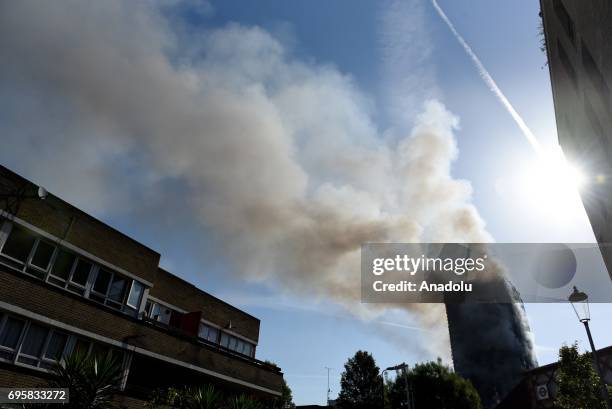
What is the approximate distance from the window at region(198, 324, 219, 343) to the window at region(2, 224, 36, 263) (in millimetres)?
10897

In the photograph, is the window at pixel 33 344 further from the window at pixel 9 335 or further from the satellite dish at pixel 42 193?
the satellite dish at pixel 42 193

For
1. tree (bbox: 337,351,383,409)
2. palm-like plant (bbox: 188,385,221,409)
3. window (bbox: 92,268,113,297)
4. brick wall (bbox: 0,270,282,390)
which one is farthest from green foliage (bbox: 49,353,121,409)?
tree (bbox: 337,351,383,409)

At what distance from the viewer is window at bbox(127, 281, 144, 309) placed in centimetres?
1888

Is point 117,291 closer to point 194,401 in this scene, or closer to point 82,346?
point 82,346

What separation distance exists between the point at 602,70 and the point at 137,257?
61.2 ft

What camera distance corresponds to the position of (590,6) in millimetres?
8969

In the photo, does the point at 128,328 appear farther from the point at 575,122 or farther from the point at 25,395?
the point at 575,122

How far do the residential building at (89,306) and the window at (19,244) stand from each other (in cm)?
3

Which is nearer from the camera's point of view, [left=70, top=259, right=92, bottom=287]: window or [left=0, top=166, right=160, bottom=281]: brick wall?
[left=0, top=166, right=160, bottom=281]: brick wall

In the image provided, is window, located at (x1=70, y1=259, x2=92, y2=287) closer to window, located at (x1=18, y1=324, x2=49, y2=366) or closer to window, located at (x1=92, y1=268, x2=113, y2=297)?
window, located at (x1=92, y1=268, x2=113, y2=297)

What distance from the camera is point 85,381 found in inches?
485

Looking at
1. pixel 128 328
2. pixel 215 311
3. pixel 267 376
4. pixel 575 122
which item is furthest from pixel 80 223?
pixel 575 122

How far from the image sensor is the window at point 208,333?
23969 mm

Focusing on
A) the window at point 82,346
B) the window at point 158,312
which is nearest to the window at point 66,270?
the window at point 82,346
